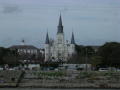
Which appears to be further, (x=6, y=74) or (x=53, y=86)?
(x=6, y=74)

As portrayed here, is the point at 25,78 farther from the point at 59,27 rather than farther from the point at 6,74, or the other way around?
the point at 59,27

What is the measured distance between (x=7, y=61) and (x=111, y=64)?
32.1 meters

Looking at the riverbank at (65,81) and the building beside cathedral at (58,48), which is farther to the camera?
the building beside cathedral at (58,48)

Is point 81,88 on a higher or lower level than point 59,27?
lower

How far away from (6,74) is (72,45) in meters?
130

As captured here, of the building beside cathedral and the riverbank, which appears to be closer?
the riverbank

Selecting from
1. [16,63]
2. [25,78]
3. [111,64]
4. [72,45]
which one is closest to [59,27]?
[72,45]

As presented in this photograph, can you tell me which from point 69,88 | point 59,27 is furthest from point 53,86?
point 59,27

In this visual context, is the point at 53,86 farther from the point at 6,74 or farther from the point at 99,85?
the point at 6,74

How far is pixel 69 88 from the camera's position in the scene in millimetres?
40375

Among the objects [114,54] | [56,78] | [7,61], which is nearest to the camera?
[56,78]

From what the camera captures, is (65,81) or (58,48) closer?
(65,81)

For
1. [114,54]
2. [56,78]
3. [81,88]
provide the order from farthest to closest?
1. [114,54]
2. [56,78]
3. [81,88]

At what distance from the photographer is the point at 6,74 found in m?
47.3
